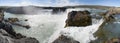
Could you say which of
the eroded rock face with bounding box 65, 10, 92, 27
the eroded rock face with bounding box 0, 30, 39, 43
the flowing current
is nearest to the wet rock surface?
the flowing current

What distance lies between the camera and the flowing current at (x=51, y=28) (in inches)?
324

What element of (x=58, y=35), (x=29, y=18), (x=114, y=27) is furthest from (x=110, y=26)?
(x=29, y=18)

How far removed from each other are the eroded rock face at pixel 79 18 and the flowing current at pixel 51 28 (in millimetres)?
87

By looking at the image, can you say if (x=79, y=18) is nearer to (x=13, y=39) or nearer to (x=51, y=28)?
(x=51, y=28)

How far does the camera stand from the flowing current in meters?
8.23

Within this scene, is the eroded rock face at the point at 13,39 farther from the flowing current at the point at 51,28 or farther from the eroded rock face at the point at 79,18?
the eroded rock face at the point at 79,18

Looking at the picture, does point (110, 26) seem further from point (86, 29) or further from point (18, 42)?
point (18, 42)

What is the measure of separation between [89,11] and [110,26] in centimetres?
56

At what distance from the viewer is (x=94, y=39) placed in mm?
8172

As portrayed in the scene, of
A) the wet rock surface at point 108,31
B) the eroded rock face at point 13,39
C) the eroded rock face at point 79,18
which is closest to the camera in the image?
the wet rock surface at point 108,31

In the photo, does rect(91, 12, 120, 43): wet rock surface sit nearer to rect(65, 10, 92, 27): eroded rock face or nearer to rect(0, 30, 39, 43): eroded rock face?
rect(65, 10, 92, 27): eroded rock face

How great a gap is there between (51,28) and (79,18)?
677 mm

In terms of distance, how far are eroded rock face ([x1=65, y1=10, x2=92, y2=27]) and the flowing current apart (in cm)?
9

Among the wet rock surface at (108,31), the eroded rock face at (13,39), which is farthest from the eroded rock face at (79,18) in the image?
the eroded rock face at (13,39)
